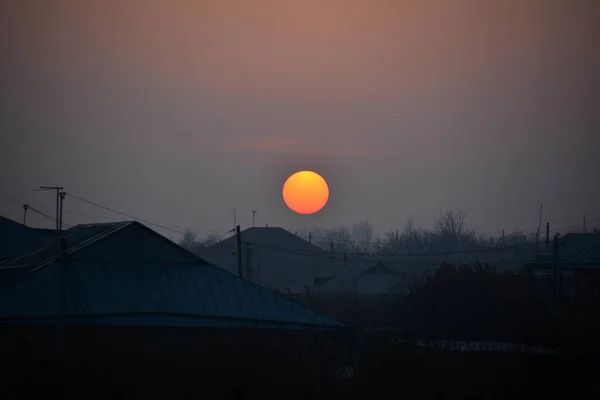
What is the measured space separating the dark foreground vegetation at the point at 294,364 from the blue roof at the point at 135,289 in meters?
0.82

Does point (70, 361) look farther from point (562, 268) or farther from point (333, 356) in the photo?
point (562, 268)

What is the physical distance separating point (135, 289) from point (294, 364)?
8.87 m

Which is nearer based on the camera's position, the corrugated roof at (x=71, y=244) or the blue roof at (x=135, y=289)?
the blue roof at (x=135, y=289)

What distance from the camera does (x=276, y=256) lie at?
330 ft

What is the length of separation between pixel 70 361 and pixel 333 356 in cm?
925

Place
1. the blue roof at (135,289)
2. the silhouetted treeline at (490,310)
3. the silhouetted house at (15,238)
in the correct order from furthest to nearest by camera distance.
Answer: the silhouetted house at (15,238) → the silhouetted treeline at (490,310) → the blue roof at (135,289)

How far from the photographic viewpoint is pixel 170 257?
36.5m

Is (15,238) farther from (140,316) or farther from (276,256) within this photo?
(276,256)

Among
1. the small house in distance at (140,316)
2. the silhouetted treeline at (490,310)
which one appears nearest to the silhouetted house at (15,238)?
the small house in distance at (140,316)

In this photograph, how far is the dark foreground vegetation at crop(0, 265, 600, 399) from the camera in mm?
24938

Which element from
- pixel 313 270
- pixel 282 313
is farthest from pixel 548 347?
pixel 313 270

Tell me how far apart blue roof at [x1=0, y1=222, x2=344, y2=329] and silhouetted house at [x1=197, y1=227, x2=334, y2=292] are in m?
59.0

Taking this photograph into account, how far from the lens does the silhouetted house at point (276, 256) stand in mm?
97438

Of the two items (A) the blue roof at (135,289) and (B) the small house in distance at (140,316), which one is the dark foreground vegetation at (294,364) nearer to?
(B) the small house in distance at (140,316)
